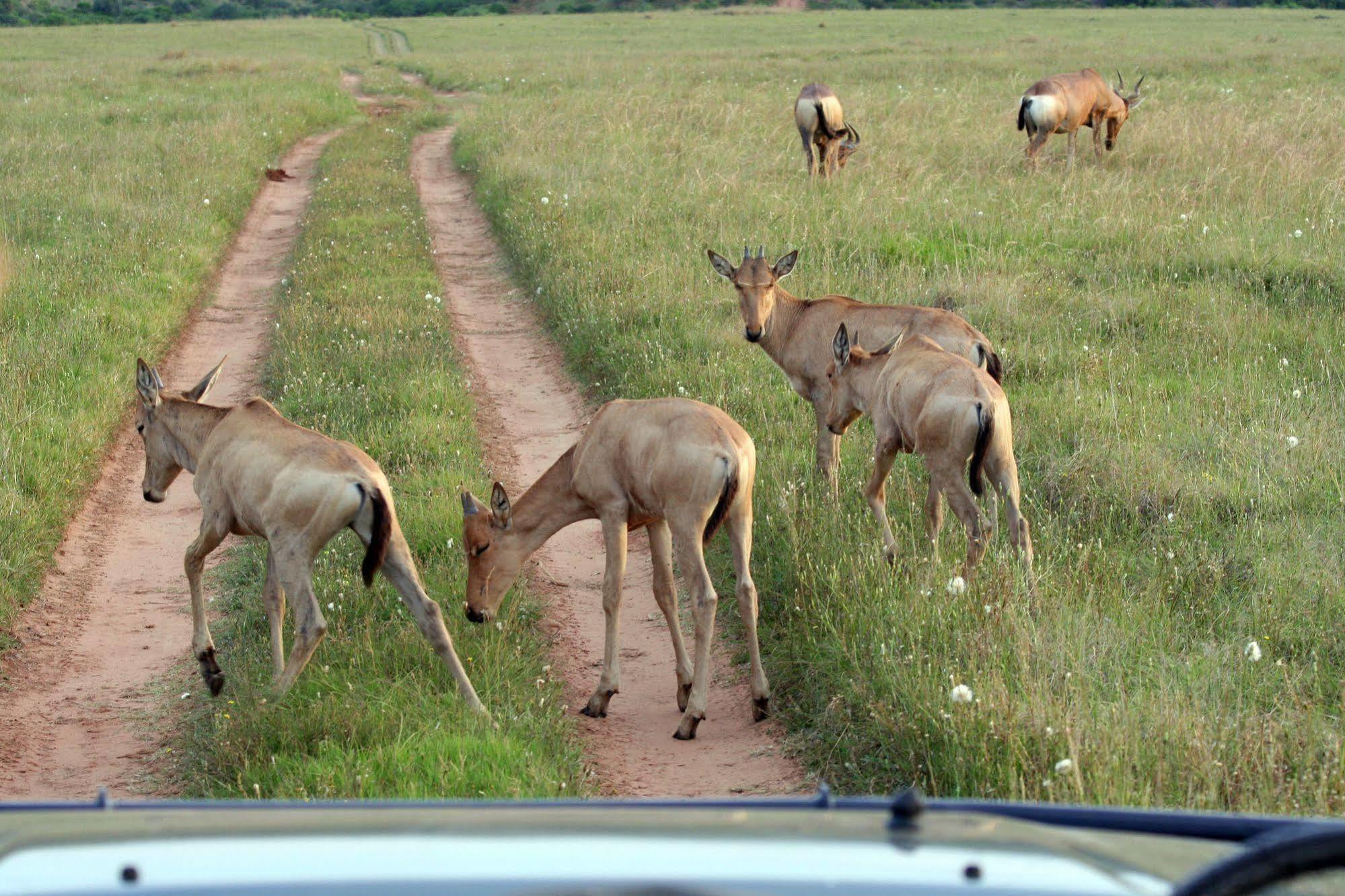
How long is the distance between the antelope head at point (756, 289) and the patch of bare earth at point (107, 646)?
399 cm

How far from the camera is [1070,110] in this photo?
19938mm

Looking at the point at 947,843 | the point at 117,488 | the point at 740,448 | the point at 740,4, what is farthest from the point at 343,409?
the point at 740,4

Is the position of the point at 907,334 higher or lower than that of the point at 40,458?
higher

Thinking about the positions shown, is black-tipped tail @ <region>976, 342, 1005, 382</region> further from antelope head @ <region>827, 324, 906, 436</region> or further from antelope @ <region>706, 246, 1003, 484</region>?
antelope head @ <region>827, 324, 906, 436</region>

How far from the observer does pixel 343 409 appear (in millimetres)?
10398

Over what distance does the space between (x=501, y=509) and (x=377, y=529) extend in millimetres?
751

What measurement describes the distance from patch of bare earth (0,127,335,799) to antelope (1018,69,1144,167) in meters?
12.4

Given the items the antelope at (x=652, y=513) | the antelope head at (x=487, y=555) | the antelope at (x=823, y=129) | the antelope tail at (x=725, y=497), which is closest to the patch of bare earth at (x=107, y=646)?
the antelope head at (x=487, y=555)

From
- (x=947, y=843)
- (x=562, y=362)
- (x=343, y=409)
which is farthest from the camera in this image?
(x=562, y=362)

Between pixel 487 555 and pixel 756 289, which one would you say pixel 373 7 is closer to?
pixel 756 289

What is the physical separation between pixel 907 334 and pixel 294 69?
35.9 meters

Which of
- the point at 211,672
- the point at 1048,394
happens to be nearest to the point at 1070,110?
the point at 1048,394

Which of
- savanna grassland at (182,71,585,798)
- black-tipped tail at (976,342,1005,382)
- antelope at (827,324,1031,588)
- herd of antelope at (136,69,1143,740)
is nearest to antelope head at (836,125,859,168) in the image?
savanna grassland at (182,71,585,798)

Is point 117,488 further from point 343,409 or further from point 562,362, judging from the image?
point 562,362
